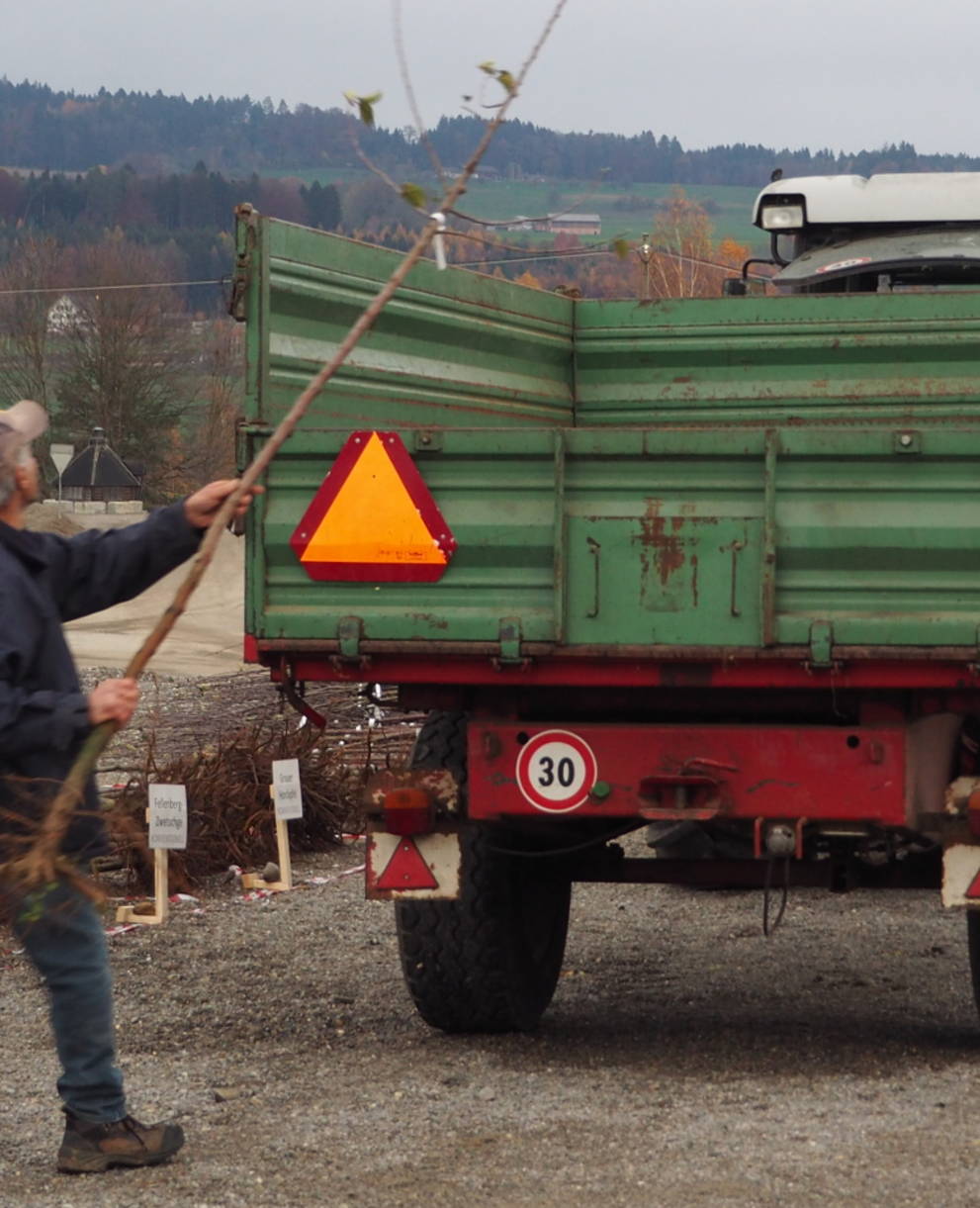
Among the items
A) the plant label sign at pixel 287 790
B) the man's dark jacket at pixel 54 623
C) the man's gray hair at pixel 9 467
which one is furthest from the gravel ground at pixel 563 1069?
the man's gray hair at pixel 9 467

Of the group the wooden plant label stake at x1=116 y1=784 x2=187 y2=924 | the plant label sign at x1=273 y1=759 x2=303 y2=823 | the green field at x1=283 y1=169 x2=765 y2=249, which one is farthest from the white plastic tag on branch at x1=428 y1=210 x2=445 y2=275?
the green field at x1=283 y1=169 x2=765 y2=249

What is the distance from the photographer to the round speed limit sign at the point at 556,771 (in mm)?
5512

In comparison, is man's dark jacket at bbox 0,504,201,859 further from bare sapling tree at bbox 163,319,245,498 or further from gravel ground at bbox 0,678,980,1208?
bare sapling tree at bbox 163,319,245,498

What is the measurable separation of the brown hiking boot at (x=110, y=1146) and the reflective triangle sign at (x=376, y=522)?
151cm

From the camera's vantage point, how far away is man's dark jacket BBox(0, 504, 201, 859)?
177 inches

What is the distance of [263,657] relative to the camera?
5504 mm

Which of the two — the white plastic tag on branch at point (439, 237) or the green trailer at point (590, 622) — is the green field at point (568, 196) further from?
the white plastic tag on branch at point (439, 237)

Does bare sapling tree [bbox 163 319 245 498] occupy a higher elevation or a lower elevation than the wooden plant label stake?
higher

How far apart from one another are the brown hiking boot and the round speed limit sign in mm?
1404

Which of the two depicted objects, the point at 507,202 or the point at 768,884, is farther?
the point at 507,202

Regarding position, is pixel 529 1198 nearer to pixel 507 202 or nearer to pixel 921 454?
pixel 921 454

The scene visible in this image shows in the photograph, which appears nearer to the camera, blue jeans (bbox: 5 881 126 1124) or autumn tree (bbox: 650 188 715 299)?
blue jeans (bbox: 5 881 126 1124)

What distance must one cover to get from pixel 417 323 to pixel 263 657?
51.9 inches

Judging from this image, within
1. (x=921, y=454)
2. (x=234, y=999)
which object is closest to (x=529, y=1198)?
(x=921, y=454)
